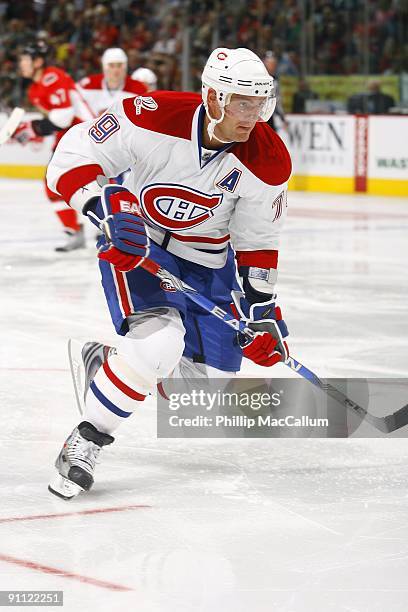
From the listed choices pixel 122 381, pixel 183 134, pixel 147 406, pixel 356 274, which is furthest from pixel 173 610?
pixel 356 274

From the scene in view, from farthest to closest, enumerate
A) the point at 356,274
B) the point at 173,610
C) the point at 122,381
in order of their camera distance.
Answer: the point at 356,274
the point at 122,381
the point at 173,610

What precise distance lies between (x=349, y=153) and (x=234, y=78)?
850 centimetres

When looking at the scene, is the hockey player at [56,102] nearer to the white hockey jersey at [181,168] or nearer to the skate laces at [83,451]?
the white hockey jersey at [181,168]

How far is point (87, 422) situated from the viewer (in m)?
2.79

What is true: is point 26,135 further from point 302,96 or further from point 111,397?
point 111,397

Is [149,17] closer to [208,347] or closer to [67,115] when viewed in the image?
[67,115]

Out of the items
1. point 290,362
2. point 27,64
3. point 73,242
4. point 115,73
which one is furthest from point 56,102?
point 290,362

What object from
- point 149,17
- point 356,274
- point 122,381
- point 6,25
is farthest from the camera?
point 6,25

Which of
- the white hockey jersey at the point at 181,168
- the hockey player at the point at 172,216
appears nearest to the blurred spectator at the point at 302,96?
the hockey player at the point at 172,216

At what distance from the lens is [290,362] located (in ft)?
10.3

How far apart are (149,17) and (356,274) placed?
822 cm

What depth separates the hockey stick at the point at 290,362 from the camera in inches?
117

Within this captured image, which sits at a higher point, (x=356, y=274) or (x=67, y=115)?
(x=67, y=115)

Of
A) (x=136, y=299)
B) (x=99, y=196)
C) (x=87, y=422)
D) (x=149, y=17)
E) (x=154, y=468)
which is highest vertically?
(x=99, y=196)
